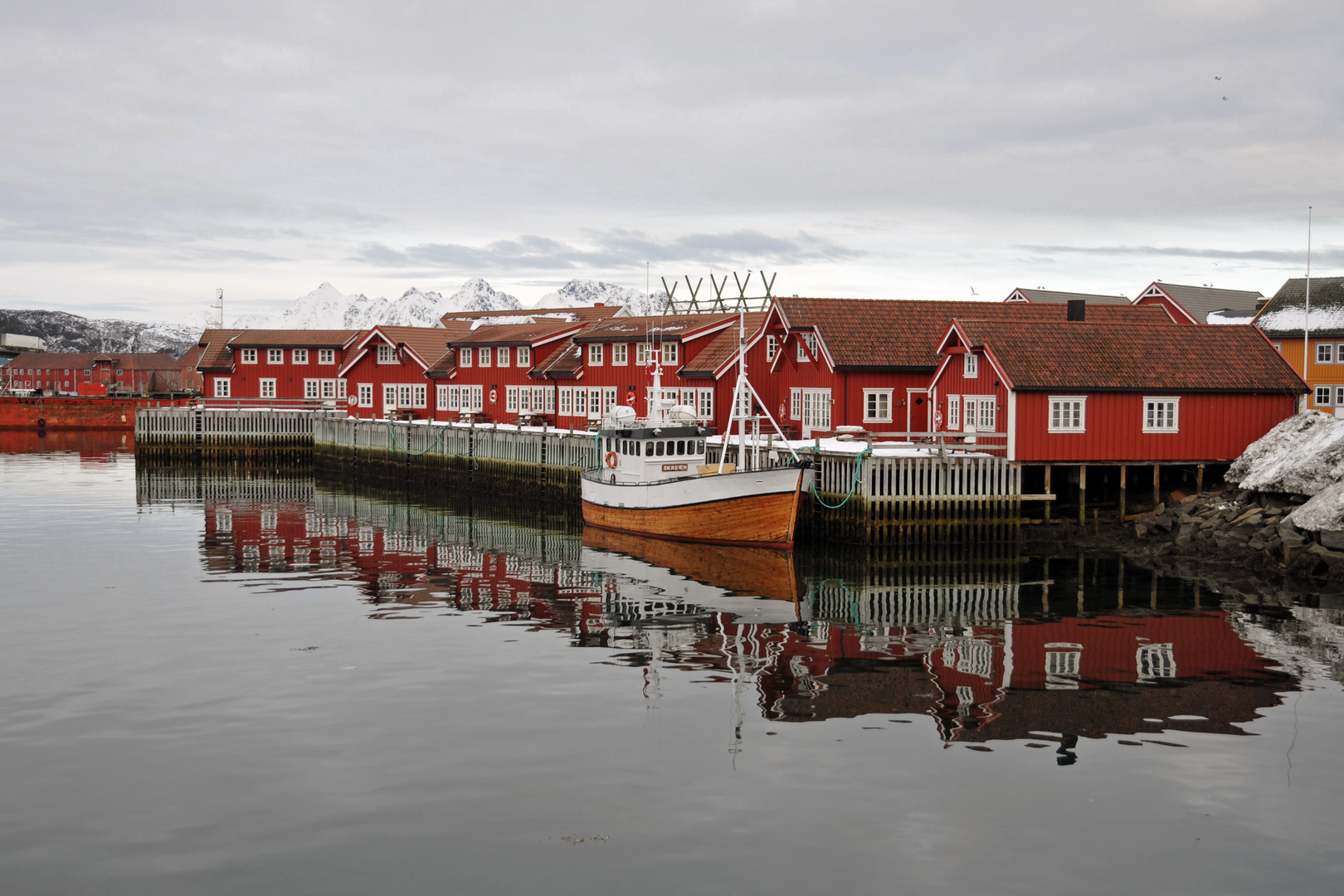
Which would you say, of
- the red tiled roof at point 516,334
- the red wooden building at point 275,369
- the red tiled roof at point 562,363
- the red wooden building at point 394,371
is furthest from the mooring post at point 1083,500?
the red wooden building at point 275,369

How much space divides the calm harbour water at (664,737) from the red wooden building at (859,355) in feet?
49.3

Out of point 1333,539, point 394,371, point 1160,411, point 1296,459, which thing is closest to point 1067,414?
point 1160,411

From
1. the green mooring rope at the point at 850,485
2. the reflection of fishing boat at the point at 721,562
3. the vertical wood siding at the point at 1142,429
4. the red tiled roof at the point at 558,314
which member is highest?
the red tiled roof at the point at 558,314

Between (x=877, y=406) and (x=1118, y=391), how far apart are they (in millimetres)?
10272

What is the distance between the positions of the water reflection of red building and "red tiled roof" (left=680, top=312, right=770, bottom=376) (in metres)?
19.5

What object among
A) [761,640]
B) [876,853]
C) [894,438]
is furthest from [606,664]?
[894,438]

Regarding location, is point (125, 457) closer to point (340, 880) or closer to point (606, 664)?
point (606, 664)

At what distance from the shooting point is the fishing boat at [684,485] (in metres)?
33.7

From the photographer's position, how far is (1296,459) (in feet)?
104

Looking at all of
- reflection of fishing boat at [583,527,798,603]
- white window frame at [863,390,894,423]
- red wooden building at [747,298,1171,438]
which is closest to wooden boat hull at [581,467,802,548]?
reflection of fishing boat at [583,527,798,603]

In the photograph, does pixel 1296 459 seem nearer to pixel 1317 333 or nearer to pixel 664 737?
pixel 1317 333

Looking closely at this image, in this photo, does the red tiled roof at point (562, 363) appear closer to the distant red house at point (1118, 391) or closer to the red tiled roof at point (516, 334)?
the red tiled roof at point (516, 334)

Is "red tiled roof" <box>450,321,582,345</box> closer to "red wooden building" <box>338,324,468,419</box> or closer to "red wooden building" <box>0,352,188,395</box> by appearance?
"red wooden building" <box>338,324,468,419</box>

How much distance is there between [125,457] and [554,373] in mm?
34751
